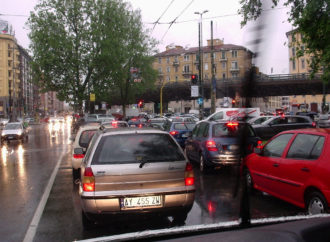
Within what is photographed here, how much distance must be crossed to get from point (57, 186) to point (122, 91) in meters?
37.1

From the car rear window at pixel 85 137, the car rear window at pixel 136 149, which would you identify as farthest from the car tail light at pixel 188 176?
the car rear window at pixel 85 137

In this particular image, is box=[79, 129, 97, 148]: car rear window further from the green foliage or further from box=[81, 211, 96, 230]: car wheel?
the green foliage

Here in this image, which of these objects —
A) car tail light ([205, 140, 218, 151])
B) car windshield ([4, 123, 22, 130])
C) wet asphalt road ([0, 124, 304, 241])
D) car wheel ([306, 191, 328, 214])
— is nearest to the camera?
car wheel ([306, 191, 328, 214])

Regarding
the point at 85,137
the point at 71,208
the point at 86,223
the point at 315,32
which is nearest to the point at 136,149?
the point at 86,223

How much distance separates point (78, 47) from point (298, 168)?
34.6 meters

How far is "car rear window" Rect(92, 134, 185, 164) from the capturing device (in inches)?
198

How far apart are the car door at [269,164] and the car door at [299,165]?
183mm

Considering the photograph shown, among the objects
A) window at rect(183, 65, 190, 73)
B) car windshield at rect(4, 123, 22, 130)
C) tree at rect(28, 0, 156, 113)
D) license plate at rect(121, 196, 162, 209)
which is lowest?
license plate at rect(121, 196, 162, 209)

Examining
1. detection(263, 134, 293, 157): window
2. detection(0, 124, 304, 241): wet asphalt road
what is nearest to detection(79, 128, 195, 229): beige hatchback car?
detection(0, 124, 304, 241): wet asphalt road

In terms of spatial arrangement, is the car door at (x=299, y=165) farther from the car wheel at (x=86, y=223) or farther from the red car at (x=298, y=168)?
the car wheel at (x=86, y=223)

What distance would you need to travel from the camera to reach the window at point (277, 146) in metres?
6.43

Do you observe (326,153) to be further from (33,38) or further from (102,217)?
(33,38)

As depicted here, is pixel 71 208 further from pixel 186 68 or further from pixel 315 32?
pixel 186 68

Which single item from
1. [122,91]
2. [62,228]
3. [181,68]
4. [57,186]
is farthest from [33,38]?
[181,68]
